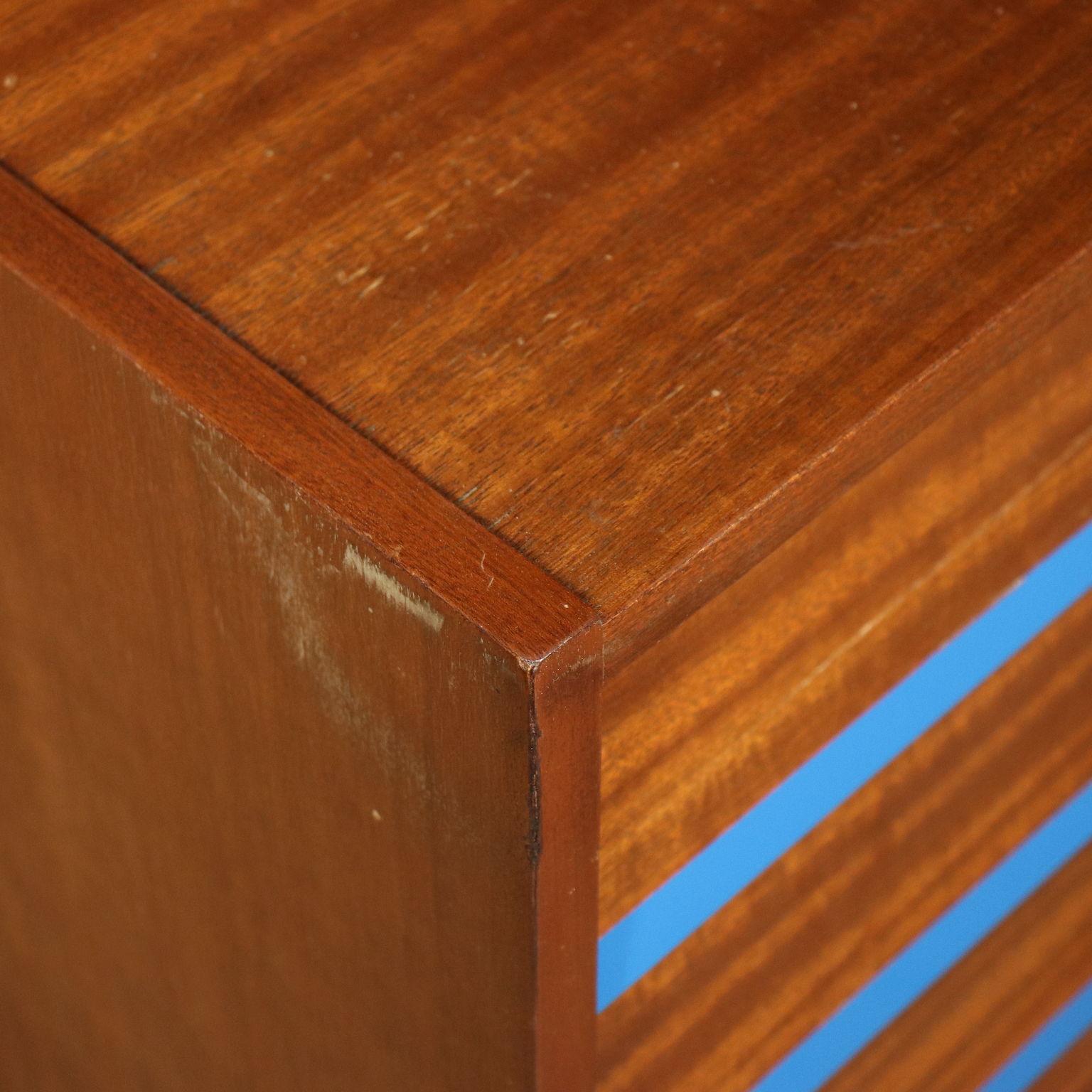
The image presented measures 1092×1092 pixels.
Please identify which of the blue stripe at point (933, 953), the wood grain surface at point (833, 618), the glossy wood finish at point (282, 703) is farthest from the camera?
the blue stripe at point (933, 953)

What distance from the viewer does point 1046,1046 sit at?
49.9 inches

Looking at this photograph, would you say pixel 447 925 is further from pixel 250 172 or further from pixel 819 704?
pixel 250 172

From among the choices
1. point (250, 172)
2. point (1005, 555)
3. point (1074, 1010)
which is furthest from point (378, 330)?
point (1074, 1010)

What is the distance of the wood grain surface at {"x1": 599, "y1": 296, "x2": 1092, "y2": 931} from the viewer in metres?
0.72

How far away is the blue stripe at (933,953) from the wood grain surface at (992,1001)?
0.06ft

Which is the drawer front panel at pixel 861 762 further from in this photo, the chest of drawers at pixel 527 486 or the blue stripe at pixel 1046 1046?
the blue stripe at pixel 1046 1046

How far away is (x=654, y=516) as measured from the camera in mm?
624

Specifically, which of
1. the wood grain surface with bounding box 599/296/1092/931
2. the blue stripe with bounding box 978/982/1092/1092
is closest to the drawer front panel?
the wood grain surface with bounding box 599/296/1092/931

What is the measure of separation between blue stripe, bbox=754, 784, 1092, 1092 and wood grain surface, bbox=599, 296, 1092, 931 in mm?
227

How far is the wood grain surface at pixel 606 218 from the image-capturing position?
2.12 feet

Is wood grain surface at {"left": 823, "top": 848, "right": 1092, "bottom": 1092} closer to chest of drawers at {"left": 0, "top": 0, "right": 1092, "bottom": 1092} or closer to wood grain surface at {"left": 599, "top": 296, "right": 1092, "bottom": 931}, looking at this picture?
chest of drawers at {"left": 0, "top": 0, "right": 1092, "bottom": 1092}

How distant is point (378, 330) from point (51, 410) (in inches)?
5.9

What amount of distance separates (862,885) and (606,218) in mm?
384

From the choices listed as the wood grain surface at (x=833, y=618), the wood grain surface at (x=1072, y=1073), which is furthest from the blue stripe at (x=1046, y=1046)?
the wood grain surface at (x=833, y=618)
